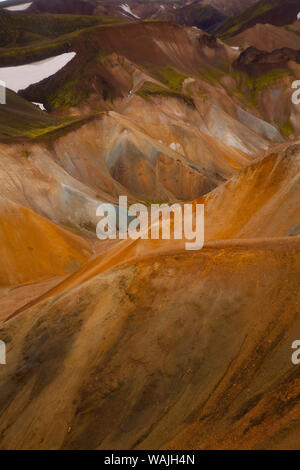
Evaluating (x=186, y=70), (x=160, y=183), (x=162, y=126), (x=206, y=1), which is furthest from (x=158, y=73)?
(x=206, y=1)

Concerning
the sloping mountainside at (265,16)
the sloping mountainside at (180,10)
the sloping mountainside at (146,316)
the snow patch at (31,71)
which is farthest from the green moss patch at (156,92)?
the sloping mountainside at (180,10)

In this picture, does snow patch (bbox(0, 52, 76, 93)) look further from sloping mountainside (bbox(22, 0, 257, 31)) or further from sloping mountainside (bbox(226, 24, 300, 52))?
sloping mountainside (bbox(22, 0, 257, 31))

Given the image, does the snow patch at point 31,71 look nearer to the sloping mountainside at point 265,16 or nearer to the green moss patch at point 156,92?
the green moss patch at point 156,92

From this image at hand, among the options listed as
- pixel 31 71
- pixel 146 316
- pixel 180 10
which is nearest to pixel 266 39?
pixel 31 71

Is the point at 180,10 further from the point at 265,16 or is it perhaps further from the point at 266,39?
the point at 266,39

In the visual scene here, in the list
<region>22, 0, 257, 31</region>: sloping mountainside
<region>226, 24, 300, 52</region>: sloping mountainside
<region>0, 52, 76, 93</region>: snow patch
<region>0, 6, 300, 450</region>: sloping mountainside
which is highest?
<region>22, 0, 257, 31</region>: sloping mountainside

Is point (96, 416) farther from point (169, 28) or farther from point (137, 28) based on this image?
point (169, 28)

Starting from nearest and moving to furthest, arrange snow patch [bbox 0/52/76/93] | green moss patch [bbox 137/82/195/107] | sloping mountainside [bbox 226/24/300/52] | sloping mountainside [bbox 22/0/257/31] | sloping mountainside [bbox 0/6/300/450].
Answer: sloping mountainside [bbox 0/6/300/450], green moss patch [bbox 137/82/195/107], snow patch [bbox 0/52/76/93], sloping mountainside [bbox 226/24/300/52], sloping mountainside [bbox 22/0/257/31]

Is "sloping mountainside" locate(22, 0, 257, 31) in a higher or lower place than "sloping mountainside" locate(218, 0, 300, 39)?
higher

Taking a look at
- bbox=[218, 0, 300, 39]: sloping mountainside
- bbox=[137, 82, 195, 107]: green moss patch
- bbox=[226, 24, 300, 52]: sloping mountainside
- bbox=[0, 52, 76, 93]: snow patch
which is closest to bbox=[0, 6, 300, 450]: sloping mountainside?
bbox=[137, 82, 195, 107]: green moss patch
